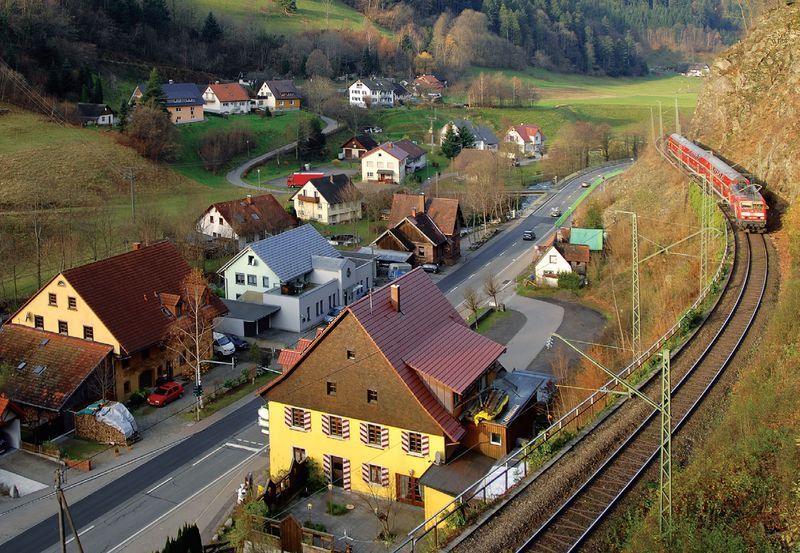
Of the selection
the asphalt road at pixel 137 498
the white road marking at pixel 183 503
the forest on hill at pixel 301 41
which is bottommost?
the asphalt road at pixel 137 498

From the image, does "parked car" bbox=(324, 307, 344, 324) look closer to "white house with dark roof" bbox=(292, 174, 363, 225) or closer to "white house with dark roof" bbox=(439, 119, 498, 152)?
"white house with dark roof" bbox=(292, 174, 363, 225)

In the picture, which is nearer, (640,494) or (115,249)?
(640,494)

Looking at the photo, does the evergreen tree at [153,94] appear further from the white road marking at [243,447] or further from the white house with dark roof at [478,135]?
the white road marking at [243,447]

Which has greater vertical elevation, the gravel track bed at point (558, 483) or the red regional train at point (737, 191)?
the red regional train at point (737, 191)

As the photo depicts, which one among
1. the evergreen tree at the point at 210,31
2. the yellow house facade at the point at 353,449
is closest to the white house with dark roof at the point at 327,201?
the yellow house facade at the point at 353,449

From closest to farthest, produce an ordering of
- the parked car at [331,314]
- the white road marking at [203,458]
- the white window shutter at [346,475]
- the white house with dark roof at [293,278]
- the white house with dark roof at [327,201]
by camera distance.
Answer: the white window shutter at [346,475] < the white road marking at [203,458] < the white house with dark roof at [293,278] < the parked car at [331,314] < the white house with dark roof at [327,201]

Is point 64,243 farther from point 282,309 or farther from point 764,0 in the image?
point 764,0

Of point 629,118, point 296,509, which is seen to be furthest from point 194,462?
point 629,118

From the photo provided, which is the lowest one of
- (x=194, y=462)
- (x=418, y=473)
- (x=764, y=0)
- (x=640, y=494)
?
(x=194, y=462)
